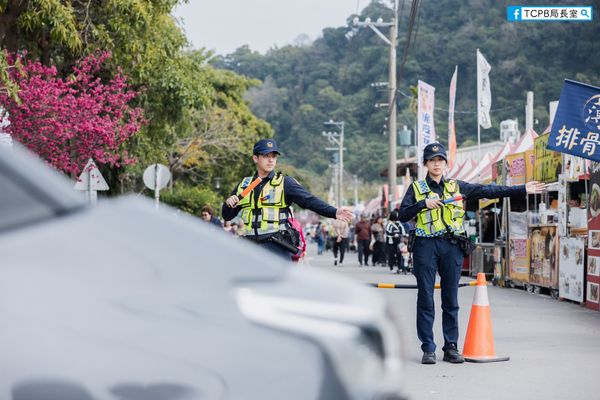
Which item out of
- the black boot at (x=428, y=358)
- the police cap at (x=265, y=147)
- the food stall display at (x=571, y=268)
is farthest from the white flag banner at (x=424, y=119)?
the police cap at (x=265, y=147)

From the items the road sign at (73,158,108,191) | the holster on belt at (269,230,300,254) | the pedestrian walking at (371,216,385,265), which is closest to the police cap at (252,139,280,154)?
the holster on belt at (269,230,300,254)

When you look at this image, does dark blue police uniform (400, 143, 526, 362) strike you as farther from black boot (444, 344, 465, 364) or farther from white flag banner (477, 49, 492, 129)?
white flag banner (477, 49, 492, 129)

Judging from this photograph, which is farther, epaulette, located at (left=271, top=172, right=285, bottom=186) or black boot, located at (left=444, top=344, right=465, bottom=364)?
black boot, located at (left=444, top=344, right=465, bottom=364)

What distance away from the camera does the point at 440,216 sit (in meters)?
9.64

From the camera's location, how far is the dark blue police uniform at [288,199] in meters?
8.48

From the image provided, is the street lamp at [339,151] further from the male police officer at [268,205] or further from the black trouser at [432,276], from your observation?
the male police officer at [268,205]

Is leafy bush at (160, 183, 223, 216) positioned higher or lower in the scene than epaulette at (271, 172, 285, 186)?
higher

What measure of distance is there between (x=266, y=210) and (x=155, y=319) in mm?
6584

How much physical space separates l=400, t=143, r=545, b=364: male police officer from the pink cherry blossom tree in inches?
439

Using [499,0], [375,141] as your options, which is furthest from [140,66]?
[375,141]

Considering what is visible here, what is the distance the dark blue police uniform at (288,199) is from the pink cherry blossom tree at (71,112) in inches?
440

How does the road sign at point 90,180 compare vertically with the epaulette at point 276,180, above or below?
above

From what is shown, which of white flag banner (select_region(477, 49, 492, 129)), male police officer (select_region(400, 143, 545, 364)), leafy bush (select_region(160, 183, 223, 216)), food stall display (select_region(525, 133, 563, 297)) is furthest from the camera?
leafy bush (select_region(160, 183, 223, 216))

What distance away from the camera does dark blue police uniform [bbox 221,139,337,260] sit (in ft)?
27.8
